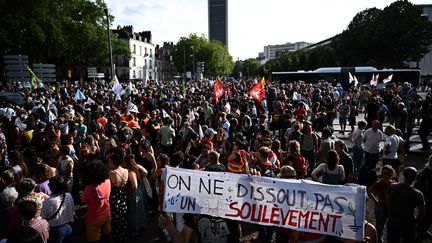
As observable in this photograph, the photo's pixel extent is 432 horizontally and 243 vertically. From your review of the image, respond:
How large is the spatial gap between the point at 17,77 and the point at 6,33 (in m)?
18.6

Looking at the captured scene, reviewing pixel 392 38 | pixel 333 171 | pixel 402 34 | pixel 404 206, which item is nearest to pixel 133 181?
pixel 333 171

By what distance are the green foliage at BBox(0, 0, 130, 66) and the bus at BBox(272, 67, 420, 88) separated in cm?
2367

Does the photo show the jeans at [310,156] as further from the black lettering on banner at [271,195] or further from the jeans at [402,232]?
the black lettering on banner at [271,195]

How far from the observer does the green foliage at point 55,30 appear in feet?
108

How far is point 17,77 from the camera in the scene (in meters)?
17.9

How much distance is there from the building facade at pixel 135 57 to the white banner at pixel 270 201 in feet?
214

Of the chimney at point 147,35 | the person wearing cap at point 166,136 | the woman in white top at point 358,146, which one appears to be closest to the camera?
the woman in white top at point 358,146

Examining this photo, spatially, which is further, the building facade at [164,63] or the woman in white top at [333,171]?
the building facade at [164,63]

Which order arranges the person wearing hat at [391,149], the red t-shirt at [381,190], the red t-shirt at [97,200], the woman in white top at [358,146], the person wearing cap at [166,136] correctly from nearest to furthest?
1. the red t-shirt at [97,200]
2. the red t-shirt at [381,190]
3. the person wearing hat at [391,149]
4. the woman in white top at [358,146]
5. the person wearing cap at [166,136]

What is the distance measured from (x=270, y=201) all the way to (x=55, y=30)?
37.1m

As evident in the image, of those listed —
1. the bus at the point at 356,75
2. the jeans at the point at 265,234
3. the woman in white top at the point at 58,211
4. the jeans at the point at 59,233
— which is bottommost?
the jeans at the point at 265,234

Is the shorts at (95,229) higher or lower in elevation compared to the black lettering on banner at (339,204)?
lower

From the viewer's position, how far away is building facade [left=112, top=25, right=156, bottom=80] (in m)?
72.2

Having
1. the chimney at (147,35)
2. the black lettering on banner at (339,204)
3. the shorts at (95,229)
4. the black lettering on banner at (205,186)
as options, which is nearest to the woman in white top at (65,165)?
the shorts at (95,229)
